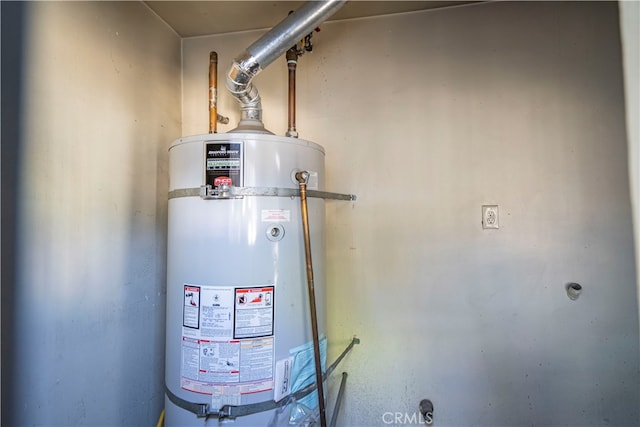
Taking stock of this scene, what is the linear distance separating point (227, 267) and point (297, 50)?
102 centimetres

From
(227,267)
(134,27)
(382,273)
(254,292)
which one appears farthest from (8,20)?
(382,273)

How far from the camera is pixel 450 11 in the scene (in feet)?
4.58

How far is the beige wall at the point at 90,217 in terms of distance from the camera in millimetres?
871

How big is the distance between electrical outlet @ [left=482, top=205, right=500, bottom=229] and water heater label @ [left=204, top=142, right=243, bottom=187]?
3.46ft

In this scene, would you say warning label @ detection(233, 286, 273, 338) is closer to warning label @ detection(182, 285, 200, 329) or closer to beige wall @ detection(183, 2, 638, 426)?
warning label @ detection(182, 285, 200, 329)

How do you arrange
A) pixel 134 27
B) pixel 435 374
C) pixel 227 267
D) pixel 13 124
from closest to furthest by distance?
pixel 13 124 < pixel 227 267 < pixel 134 27 < pixel 435 374

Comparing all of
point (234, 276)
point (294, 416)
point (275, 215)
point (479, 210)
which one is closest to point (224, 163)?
point (275, 215)

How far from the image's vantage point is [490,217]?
1334mm

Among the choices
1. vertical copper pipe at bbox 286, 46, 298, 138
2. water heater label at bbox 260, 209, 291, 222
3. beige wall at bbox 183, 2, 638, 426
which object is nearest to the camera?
water heater label at bbox 260, 209, 291, 222

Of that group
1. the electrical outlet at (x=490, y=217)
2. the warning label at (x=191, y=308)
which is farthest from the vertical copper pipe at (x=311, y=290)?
the electrical outlet at (x=490, y=217)

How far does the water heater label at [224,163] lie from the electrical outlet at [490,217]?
106cm

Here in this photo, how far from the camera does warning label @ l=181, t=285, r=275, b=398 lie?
934 millimetres

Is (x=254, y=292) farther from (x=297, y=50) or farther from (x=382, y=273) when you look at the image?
(x=297, y=50)

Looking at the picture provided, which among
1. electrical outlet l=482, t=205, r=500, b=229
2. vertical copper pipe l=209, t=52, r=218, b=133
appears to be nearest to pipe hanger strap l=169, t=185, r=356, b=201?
vertical copper pipe l=209, t=52, r=218, b=133
